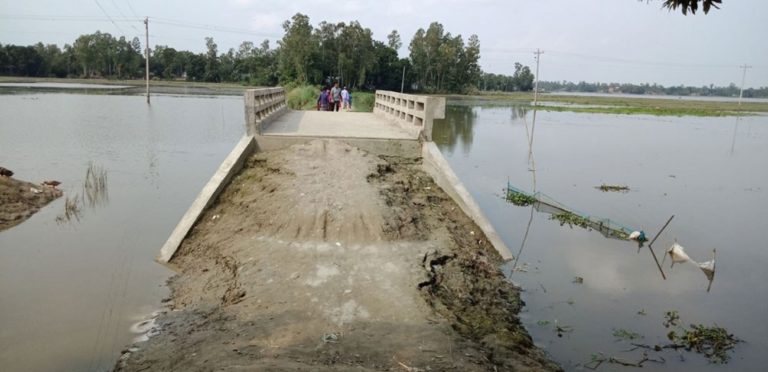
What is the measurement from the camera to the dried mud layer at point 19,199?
1055 centimetres

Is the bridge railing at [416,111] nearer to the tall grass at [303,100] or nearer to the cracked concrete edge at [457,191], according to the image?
the cracked concrete edge at [457,191]

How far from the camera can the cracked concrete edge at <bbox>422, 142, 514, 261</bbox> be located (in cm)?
890

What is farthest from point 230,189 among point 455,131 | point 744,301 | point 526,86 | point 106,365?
point 526,86

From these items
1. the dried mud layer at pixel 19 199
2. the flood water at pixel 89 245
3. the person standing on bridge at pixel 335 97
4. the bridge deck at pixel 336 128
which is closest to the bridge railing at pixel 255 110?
the bridge deck at pixel 336 128

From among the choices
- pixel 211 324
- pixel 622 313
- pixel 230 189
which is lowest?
pixel 622 313

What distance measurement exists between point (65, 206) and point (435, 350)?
32.5 feet

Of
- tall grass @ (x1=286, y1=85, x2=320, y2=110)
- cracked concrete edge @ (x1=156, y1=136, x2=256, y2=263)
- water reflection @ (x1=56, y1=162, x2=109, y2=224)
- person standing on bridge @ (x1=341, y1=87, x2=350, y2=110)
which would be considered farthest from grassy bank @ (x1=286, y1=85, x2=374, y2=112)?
cracked concrete edge @ (x1=156, y1=136, x2=256, y2=263)

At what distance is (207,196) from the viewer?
28.7 feet

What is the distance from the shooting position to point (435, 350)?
4.99 meters

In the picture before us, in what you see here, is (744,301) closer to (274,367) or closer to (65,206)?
(274,367)

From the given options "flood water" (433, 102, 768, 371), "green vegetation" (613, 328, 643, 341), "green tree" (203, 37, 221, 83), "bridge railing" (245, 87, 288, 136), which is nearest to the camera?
"green vegetation" (613, 328, 643, 341)

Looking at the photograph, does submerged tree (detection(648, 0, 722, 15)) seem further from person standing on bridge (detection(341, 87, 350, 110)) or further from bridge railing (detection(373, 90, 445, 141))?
person standing on bridge (detection(341, 87, 350, 110))

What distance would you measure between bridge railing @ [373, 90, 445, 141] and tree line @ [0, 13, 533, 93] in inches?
1926

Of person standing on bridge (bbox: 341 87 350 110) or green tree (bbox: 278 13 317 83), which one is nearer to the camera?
person standing on bridge (bbox: 341 87 350 110)
